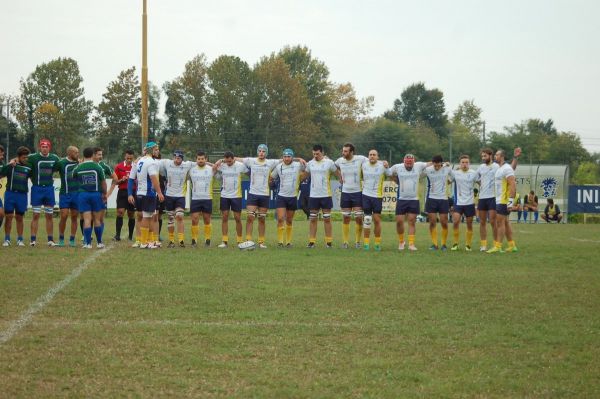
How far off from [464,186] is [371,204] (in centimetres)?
238

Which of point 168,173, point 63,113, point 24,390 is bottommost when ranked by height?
point 24,390

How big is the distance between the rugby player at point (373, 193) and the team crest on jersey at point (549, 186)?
81.3ft

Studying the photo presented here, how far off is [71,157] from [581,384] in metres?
13.7

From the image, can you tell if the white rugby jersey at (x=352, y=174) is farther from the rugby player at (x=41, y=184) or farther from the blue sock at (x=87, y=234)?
the rugby player at (x=41, y=184)

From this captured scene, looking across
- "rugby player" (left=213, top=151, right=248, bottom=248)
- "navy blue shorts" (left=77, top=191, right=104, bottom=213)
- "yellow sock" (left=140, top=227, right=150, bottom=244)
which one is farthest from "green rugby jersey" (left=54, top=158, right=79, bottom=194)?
"rugby player" (left=213, top=151, right=248, bottom=248)

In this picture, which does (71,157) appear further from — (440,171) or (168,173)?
(440,171)

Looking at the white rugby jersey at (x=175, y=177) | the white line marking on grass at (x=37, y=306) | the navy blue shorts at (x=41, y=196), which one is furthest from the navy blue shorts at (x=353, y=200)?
the navy blue shorts at (x=41, y=196)

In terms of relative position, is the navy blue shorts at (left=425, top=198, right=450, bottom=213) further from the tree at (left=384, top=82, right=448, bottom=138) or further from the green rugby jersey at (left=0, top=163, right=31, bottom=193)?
the tree at (left=384, top=82, right=448, bottom=138)

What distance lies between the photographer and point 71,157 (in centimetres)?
1728

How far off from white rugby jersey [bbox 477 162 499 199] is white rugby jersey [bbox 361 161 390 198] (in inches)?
90.1

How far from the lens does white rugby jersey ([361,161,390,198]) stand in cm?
1736

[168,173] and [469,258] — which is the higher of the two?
[168,173]

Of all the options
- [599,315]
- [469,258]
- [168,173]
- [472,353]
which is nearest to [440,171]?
[469,258]

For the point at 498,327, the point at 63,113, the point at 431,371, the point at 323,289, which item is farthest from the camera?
the point at 63,113
